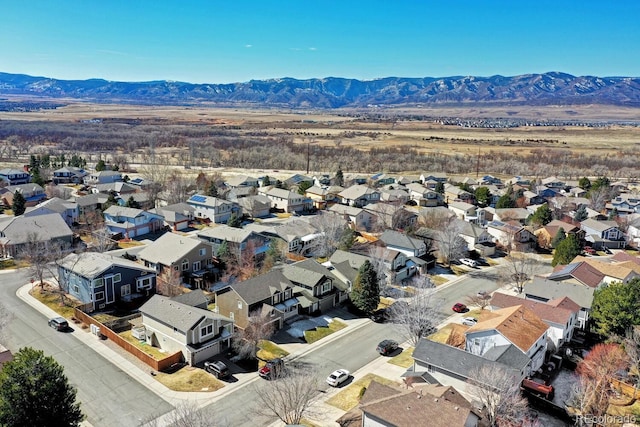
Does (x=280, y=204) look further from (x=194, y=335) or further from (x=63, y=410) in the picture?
(x=63, y=410)

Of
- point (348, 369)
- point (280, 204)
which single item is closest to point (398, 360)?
point (348, 369)

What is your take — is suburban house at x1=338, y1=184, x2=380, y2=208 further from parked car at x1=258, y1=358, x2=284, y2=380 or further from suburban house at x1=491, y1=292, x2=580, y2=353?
parked car at x1=258, y1=358, x2=284, y2=380

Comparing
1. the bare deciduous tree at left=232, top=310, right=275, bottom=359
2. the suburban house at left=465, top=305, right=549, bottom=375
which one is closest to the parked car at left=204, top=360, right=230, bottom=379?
the bare deciduous tree at left=232, top=310, right=275, bottom=359

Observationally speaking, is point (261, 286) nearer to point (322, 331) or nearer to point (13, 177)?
point (322, 331)

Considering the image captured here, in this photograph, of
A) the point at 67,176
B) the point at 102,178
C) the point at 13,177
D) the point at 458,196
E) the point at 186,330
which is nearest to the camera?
the point at 186,330

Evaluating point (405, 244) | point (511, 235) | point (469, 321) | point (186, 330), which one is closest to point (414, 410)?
point (186, 330)

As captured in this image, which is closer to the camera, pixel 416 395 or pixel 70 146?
pixel 416 395
